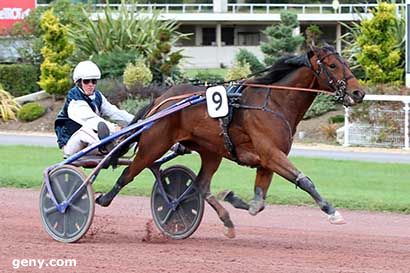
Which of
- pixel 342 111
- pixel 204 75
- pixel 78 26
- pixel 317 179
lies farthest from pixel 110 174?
pixel 78 26

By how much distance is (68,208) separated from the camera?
28.9 ft

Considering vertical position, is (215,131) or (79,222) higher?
(215,131)

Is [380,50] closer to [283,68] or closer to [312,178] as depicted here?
[312,178]

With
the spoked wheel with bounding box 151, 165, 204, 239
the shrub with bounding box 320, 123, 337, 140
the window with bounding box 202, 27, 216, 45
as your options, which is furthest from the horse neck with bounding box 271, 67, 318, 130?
the window with bounding box 202, 27, 216, 45

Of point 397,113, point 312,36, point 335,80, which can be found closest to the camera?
point 335,80

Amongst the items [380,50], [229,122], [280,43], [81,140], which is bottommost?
[280,43]

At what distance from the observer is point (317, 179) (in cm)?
1428

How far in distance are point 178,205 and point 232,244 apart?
32.1 inches

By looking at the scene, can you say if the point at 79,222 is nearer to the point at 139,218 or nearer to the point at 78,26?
the point at 139,218

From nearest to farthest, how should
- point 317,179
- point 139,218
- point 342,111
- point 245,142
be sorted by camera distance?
point 245,142, point 139,218, point 317,179, point 342,111

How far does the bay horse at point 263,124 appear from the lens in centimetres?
827

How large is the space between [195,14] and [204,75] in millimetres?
22715

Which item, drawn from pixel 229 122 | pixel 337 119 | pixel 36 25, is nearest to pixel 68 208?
pixel 229 122

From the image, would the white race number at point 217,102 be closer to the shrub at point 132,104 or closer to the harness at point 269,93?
the harness at point 269,93
